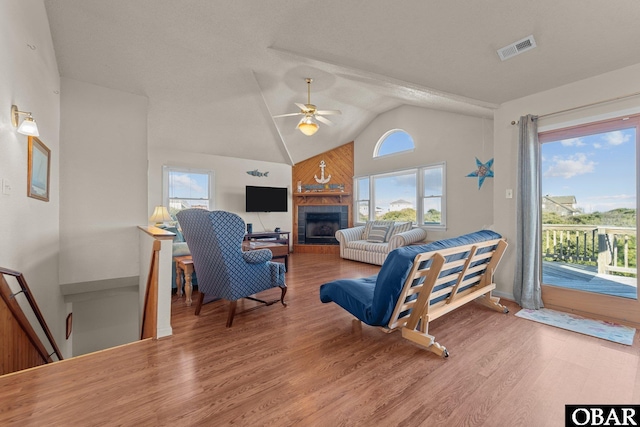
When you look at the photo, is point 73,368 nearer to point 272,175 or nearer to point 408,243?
point 408,243

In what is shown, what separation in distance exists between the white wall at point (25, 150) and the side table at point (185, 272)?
130 centimetres

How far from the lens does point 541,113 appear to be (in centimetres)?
327

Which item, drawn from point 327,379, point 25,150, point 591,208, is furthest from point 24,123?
point 591,208

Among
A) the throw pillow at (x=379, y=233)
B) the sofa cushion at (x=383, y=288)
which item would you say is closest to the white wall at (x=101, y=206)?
the sofa cushion at (x=383, y=288)

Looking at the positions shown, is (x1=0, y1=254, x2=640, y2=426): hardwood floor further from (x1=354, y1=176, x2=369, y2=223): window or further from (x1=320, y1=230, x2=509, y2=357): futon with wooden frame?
(x1=354, y1=176, x2=369, y2=223): window

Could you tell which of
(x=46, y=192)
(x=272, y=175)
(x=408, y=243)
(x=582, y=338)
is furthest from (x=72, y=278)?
(x=582, y=338)

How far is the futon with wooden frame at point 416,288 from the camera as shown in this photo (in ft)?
6.86

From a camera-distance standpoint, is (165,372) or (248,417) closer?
(248,417)

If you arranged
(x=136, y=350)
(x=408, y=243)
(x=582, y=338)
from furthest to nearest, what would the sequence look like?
(x=408, y=243) → (x=582, y=338) → (x=136, y=350)

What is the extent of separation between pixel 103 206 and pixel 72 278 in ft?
3.32

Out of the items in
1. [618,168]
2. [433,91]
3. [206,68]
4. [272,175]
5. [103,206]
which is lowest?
[103,206]

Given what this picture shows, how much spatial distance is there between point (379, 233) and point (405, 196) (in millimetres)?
1116

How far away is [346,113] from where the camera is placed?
6234 millimetres

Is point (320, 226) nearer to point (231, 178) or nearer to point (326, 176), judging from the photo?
point (326, 176)
